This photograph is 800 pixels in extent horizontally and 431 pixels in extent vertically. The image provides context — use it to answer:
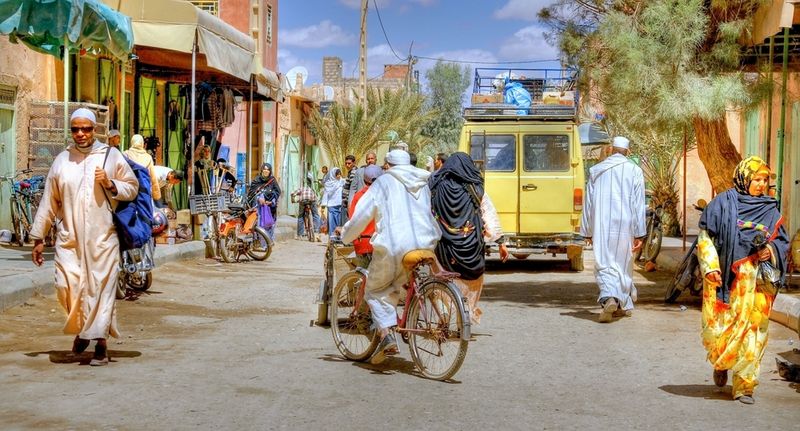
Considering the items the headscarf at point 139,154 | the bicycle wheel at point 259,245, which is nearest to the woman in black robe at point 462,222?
the headscarf at point 139,154

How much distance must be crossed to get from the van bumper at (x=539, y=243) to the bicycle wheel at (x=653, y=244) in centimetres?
156

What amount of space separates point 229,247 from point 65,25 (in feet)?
19.3

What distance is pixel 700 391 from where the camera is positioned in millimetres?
7441

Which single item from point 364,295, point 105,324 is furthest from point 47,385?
point 364,295

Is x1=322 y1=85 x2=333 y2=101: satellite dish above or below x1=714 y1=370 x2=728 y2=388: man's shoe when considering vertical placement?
above

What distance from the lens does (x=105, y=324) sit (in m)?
7.98

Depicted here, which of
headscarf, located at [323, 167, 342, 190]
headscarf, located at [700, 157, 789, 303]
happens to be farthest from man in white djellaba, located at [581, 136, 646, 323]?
headscarf, located at [323, 167, 342, 190]

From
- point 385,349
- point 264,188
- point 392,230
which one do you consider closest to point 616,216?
point 392,230

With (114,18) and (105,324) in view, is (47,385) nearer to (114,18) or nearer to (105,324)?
(105,324)

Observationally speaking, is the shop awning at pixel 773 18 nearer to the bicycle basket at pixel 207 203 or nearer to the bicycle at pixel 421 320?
the bicycle at pixel 421 320

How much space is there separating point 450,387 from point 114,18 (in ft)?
27.3

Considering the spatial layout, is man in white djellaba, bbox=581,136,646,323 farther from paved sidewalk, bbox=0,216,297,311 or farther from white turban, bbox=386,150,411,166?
paved sidewalk, bbox=0,216,297,311

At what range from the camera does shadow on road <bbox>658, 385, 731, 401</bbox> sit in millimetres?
7242

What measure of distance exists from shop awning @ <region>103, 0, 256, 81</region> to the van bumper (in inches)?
204
